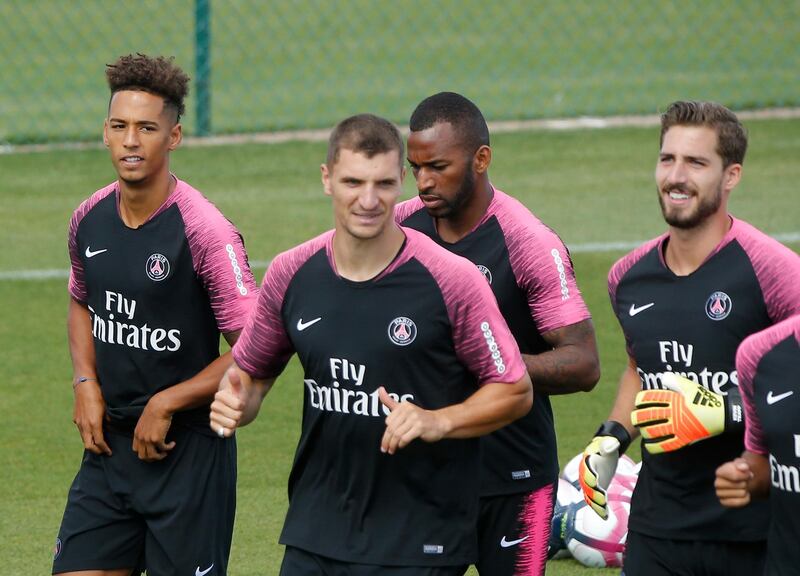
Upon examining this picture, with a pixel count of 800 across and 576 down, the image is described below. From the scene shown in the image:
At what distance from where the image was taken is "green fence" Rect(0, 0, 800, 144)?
60.0ft

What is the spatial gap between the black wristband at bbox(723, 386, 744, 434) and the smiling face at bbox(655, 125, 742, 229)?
23.7 inches

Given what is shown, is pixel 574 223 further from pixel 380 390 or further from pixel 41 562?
pixel 380 390

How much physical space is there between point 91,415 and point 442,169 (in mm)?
1557

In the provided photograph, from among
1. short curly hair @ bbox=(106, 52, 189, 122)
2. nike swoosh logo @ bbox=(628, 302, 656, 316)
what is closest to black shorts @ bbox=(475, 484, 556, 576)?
nike swoosh logo @ bbox=(628, 302, 656, 316)

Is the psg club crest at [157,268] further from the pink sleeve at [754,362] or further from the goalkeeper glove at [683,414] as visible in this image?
the pink sleeve at [754,362]

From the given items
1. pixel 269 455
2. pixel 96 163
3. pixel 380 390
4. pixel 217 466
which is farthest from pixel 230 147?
pixel 380 390

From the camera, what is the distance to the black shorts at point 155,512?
19.3 ft

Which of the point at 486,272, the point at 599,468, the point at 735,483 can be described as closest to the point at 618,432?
the point at 599,468

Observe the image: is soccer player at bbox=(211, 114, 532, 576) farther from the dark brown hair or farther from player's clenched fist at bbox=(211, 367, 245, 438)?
the dark brown hair

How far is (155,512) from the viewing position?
5.89 m

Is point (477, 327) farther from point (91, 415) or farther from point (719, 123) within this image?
point (91, 415)

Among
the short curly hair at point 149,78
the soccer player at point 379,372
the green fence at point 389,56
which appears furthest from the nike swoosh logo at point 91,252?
the green fence at point 389,56

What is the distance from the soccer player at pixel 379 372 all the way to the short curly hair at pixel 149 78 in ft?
3.63

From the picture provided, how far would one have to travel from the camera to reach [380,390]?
484 centimetres
